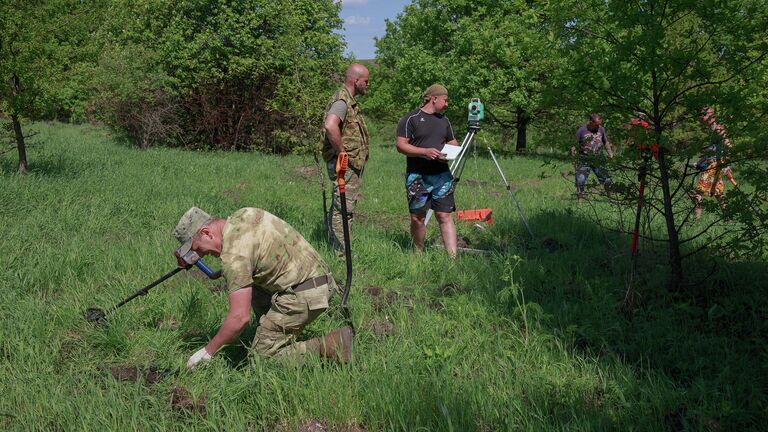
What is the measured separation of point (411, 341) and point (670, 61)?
2989mm

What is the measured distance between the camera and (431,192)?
6.32 meters

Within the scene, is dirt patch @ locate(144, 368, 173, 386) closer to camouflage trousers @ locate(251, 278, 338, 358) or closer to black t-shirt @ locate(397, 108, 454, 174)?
camouflage trousers @ locate(251, 278, 338, 358)

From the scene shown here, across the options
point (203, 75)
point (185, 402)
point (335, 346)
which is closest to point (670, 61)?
point (335, 346)

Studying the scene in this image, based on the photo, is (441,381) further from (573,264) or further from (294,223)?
(294,223)

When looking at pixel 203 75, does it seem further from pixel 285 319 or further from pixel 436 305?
pixel 285 319

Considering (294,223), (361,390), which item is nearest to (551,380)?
(361,390)

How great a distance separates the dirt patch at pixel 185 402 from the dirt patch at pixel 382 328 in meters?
1.33

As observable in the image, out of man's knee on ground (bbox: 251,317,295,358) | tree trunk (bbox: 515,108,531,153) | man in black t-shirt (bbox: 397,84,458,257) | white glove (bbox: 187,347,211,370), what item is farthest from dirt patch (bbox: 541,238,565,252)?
tree trunk (bbox: 515,108,531,153)

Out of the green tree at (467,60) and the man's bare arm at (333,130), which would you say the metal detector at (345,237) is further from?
the green tree at (467,60)

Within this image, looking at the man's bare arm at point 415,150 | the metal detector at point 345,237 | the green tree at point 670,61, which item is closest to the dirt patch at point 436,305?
the metal detector at point 345,237

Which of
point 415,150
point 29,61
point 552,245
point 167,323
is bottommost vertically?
point 167,323

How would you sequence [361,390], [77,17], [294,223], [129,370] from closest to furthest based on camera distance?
[361,390] < [129,370] < [294,223] < [77,17]

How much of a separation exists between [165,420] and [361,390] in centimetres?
105

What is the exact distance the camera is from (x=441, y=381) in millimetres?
3490
